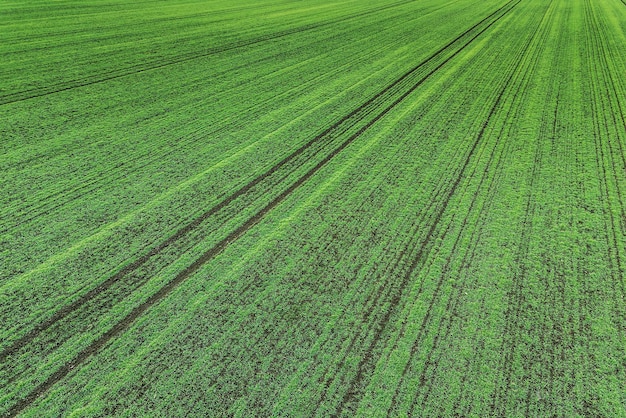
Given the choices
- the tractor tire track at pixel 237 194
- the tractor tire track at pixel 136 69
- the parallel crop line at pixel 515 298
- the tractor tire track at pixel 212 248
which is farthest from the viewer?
the tractor tire track at pixel 136 69

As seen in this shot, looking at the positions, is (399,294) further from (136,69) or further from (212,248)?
(136,69)

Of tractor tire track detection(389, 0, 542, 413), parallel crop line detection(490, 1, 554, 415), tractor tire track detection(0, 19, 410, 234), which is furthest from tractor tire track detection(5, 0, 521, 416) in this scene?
parallel crop line detection(490, 1, 554, 415)

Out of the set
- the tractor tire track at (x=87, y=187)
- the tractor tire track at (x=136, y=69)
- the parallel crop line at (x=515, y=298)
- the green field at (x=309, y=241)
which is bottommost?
the parallel crop line at (x=515, y=298)

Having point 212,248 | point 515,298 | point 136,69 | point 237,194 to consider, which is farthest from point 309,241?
point 136,69

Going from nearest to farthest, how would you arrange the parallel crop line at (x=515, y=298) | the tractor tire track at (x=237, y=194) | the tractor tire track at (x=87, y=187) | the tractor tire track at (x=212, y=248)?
1. the parallel crop line at (x=515, y=298)
2. the tractor tire track at (x=212, y=248)
3. the tractor tire track at (x=237, y=194)
4. the tractor tire track at (x=87, y=187)

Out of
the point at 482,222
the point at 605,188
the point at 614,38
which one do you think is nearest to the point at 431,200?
the point at 482,222

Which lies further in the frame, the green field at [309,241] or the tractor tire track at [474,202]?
the tractor tire track at [474,202]

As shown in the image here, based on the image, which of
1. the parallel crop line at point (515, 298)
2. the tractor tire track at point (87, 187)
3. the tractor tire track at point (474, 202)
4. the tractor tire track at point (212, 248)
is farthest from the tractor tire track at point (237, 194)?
the parallel crop line at point (515, 298)

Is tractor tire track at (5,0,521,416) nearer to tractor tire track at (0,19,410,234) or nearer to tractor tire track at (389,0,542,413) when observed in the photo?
tractor tire track at (0,19,410,234)

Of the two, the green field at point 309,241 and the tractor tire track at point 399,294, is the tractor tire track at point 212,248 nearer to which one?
the green field at point 309,241

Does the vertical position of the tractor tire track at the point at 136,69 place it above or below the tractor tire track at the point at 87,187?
above
